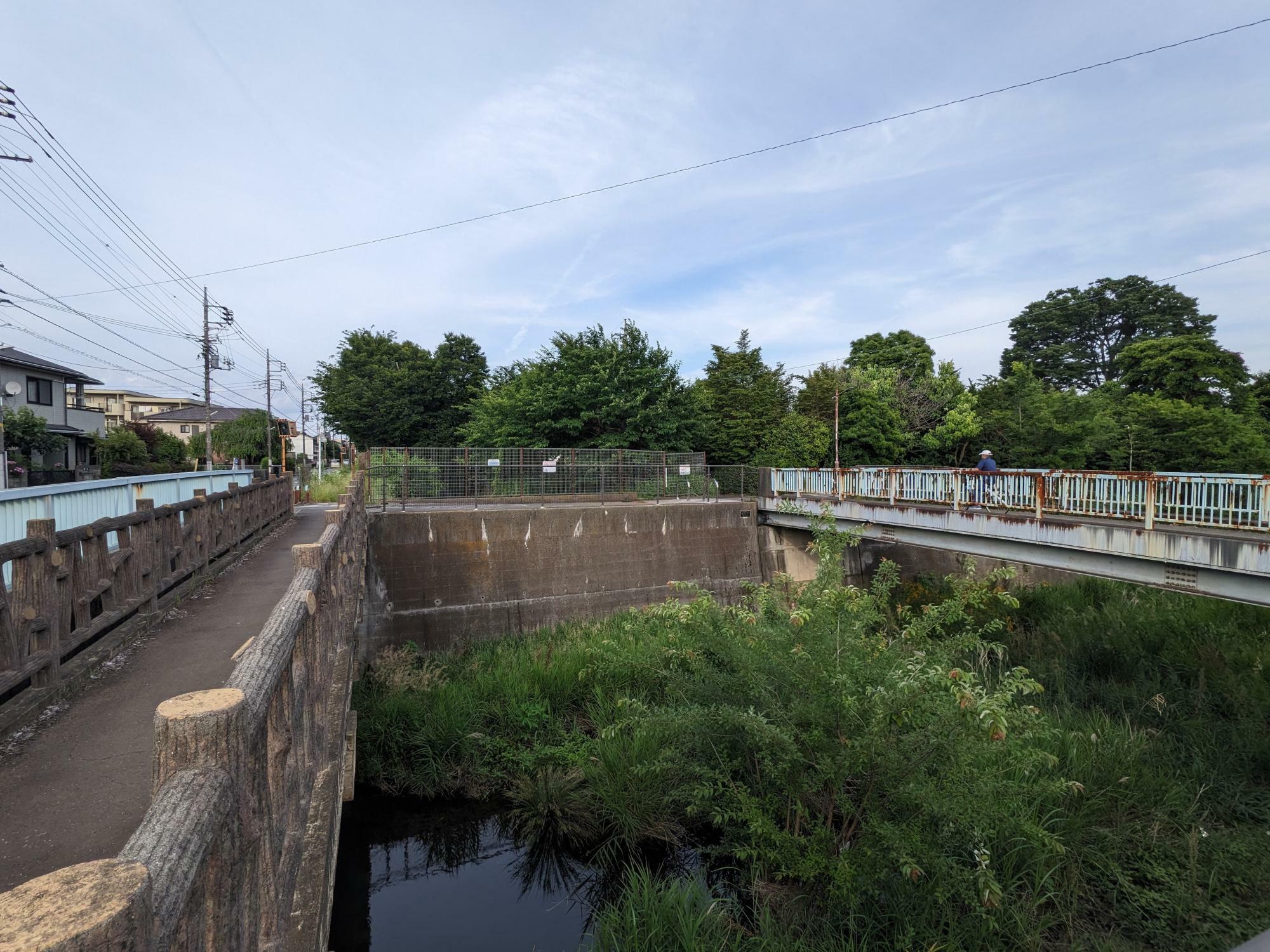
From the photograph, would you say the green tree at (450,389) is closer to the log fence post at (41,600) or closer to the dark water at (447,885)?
the dark water at (447,885)

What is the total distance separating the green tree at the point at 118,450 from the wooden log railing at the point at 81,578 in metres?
30.5

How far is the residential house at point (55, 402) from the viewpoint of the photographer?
27.8m

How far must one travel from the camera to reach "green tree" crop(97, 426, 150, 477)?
108 feet

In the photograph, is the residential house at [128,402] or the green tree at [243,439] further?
the residential house at [128,402]

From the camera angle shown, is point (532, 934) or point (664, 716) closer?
point (664, 716)

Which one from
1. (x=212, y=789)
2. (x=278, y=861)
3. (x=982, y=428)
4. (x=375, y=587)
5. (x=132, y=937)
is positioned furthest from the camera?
(x=982, y=428)

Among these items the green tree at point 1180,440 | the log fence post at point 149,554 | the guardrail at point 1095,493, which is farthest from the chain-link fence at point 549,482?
the green tree at point 1180,440

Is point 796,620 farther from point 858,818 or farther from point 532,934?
point 532,934

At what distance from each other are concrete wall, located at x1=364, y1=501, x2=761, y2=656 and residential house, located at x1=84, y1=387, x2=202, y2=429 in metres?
65.8

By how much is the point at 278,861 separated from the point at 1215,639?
14.4m

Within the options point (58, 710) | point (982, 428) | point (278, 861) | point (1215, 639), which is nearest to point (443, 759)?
point (58, 710)

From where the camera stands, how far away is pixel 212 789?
1.38 meters

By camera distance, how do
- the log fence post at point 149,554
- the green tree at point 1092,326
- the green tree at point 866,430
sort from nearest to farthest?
1. the log fence post at point 149,554
2. the green tree at point 866,430
3. the green tree at point 1092,326

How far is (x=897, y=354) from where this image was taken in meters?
40.3
